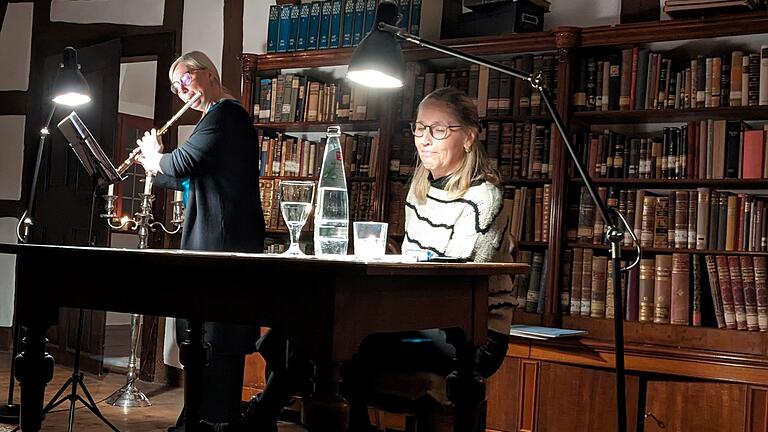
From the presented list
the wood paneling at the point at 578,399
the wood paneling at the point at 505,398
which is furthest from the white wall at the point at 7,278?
the wood paneling at the point at 578,399

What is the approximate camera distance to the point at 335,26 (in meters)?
4.40

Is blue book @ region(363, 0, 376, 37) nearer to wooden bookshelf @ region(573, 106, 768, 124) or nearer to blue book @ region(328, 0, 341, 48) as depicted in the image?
blue book @ region(328, 0, 341, 48)

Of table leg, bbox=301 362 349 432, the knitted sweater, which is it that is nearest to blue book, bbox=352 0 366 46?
the knitted sweater

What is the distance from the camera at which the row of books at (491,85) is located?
3.83 metres

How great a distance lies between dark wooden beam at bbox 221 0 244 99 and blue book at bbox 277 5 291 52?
1.65ft

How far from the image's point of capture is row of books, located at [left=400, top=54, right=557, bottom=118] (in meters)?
3.83

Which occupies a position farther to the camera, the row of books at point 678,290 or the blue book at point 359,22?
the blue book at point 359,22

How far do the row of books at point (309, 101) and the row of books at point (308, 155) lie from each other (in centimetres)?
11

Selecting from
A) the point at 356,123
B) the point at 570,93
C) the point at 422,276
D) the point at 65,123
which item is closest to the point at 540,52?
the point at 570,93

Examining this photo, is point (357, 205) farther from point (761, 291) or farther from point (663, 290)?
point (761, 291)

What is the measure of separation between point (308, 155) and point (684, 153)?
1.82 meters

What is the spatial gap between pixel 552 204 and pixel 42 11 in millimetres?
3816

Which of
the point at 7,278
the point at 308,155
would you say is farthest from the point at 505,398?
the point at 7,278

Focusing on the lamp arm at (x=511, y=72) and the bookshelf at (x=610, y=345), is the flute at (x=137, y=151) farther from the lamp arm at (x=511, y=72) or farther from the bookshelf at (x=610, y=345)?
the bookshelf at (x=610, y=345)
